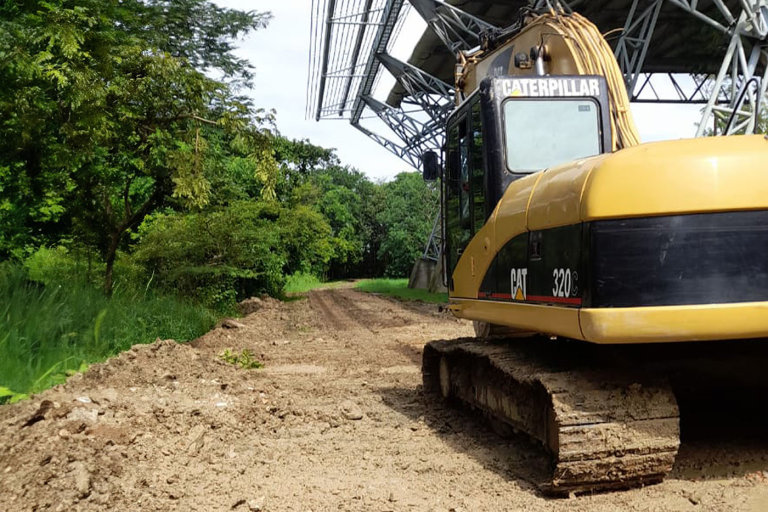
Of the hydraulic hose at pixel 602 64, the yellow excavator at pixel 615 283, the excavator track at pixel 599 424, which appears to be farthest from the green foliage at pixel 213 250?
the excavator track at pixel 599 424

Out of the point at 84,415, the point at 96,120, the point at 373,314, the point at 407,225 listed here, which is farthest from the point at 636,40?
the point at 407,225

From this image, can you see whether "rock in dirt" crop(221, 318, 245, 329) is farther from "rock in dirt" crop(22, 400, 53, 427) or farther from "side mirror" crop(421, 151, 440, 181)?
"rock in dirt" crop(22, 400, 53, 427)

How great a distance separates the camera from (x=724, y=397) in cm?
531

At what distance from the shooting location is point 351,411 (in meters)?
6.47

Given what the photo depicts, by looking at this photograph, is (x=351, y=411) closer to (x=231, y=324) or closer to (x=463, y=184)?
(x=463, y=184)

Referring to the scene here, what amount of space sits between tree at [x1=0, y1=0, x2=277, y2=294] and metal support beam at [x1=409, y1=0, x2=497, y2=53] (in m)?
8.21

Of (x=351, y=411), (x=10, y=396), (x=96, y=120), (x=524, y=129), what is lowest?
(x=351, y=411)

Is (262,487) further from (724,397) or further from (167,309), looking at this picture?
(167,309)

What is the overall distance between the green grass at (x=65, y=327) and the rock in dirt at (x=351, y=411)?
2942 millimetres

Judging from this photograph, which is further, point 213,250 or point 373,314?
point 373,314

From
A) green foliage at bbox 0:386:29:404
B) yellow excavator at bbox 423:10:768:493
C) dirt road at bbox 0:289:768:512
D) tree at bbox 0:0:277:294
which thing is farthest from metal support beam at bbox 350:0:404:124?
green foliage at bbox 0:386:29:404

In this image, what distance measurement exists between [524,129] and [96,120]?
4.94 m

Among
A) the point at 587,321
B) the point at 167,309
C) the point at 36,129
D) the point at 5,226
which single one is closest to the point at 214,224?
the point at 167,309

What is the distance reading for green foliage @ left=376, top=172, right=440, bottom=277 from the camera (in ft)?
164
